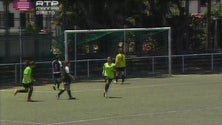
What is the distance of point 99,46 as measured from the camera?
37781 millimetres

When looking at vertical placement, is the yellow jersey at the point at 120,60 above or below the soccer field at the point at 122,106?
above

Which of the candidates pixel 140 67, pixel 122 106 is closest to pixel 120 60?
pixel 140 67

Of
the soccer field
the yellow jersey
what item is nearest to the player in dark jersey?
the soccer field

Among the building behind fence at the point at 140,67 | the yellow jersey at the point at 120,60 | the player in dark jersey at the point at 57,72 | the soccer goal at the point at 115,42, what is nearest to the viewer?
the player in dark jersey at the point at 57,72

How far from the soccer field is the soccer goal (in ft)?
18.8

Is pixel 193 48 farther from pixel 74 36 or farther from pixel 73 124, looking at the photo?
pixel 73 124

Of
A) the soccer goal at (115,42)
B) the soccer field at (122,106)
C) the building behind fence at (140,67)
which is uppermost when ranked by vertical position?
the soccer goal at (115,42)

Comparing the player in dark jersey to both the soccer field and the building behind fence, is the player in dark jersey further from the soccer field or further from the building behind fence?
the building behind fence

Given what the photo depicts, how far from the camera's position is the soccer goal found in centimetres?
3611

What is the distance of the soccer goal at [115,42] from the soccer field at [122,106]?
5737 mm

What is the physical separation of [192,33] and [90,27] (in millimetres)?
10939

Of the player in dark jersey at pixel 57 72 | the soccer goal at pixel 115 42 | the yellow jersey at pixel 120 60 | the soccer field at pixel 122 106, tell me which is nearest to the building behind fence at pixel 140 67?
the soccer goal at pixel 115 42

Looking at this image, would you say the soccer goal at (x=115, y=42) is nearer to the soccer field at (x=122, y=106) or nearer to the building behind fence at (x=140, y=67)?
the building behind fence at (x=140, y=67)

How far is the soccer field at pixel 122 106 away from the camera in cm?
1639
